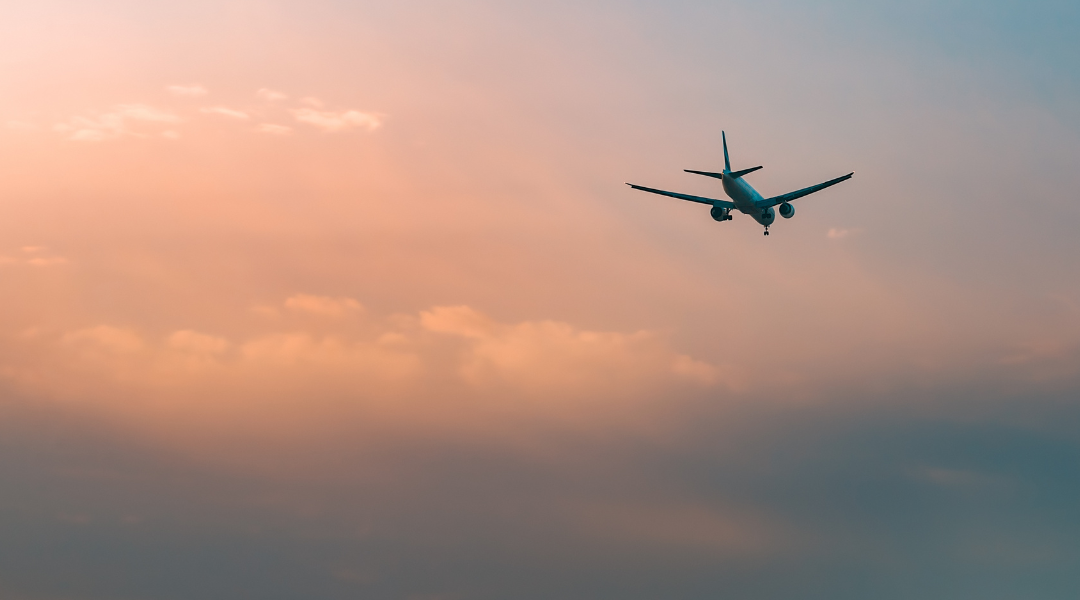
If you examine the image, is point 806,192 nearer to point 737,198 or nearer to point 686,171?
point 737,198

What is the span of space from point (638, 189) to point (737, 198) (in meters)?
18.2

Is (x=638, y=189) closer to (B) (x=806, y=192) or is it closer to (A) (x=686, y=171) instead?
(A) (x=686, y=171)

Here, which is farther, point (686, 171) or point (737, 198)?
point (737, 198)

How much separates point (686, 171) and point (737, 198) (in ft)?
61.4

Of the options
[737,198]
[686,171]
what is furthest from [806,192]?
[686,171]

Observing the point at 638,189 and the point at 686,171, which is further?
the point at 638,189

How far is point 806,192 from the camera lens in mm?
197500

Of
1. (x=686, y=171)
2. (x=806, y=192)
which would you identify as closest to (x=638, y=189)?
(x=686, y=171)

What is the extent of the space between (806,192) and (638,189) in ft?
102

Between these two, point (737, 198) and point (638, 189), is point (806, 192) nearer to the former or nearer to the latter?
point (737, 198)

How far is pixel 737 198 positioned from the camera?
644 feet

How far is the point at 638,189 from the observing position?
19775 centimetres

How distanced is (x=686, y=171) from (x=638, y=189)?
17.4 m

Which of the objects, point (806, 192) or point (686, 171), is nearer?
point (686, 171)
